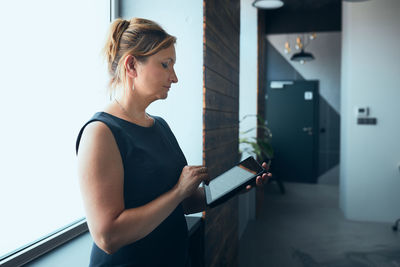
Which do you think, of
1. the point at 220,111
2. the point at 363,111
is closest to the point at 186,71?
the point at 220,111

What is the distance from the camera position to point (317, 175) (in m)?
6.48

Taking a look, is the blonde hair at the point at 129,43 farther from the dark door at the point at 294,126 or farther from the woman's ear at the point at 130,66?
the dark door at the point at 294,126

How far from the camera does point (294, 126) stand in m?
6.48

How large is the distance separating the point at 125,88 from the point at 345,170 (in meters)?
3.86

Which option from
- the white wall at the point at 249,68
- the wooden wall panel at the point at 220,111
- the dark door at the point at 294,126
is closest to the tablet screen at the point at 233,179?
the wooden wall panel at the point at 220,111

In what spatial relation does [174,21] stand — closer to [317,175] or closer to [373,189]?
[373,189]

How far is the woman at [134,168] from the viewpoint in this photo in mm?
785

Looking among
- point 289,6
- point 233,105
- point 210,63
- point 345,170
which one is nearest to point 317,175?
point 345,170

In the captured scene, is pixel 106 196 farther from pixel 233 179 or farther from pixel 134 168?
pixel 233 179

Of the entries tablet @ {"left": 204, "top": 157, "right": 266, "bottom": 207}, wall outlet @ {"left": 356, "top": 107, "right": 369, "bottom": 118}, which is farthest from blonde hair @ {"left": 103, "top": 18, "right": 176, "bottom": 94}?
wall outlet @ {"left": 356, "top": 107, "right": 369, "bottom": 118}

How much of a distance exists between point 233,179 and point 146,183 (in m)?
0.34

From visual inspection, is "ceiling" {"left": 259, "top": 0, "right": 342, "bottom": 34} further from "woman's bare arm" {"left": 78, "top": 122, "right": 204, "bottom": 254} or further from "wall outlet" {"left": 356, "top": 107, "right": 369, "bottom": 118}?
"woman's bare arm" {"left": 78, "top": 122, "right": 204, "bottom": 254}

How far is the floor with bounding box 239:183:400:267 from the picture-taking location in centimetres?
284

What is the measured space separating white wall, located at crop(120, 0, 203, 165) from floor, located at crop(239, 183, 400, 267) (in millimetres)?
1599
